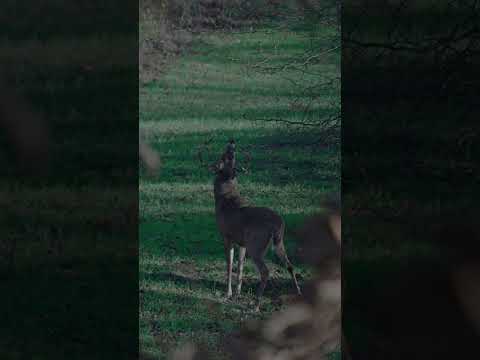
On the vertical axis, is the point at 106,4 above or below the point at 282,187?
above

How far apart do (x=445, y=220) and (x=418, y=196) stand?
0.23 meters

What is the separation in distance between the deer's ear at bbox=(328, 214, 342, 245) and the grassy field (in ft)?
0.46

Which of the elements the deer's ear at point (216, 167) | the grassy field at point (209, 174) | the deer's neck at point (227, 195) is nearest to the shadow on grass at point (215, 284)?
the grassy field at point (209, 174)

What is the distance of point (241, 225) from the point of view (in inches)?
193

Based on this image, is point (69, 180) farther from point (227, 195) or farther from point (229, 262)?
point (229, 262)

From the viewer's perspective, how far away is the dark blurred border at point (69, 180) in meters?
4.96

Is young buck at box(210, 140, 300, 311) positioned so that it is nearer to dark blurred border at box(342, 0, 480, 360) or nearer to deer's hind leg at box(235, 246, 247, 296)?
deer's hind leg at box(235, 246, 247, 296)

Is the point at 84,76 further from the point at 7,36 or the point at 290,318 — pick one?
the point at 290,318

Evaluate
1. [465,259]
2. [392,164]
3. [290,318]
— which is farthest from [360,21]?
[290,318]

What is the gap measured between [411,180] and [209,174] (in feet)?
4.32

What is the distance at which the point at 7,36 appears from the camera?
5.07 m

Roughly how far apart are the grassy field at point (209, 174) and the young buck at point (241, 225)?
5 cm

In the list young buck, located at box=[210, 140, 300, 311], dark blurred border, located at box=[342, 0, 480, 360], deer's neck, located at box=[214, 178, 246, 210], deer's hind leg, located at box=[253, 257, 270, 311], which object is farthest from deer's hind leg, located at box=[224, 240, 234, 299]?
dark blurred border, located at box=[342, 0, 480, 360]

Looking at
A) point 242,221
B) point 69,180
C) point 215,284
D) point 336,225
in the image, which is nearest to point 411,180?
point 336,225
